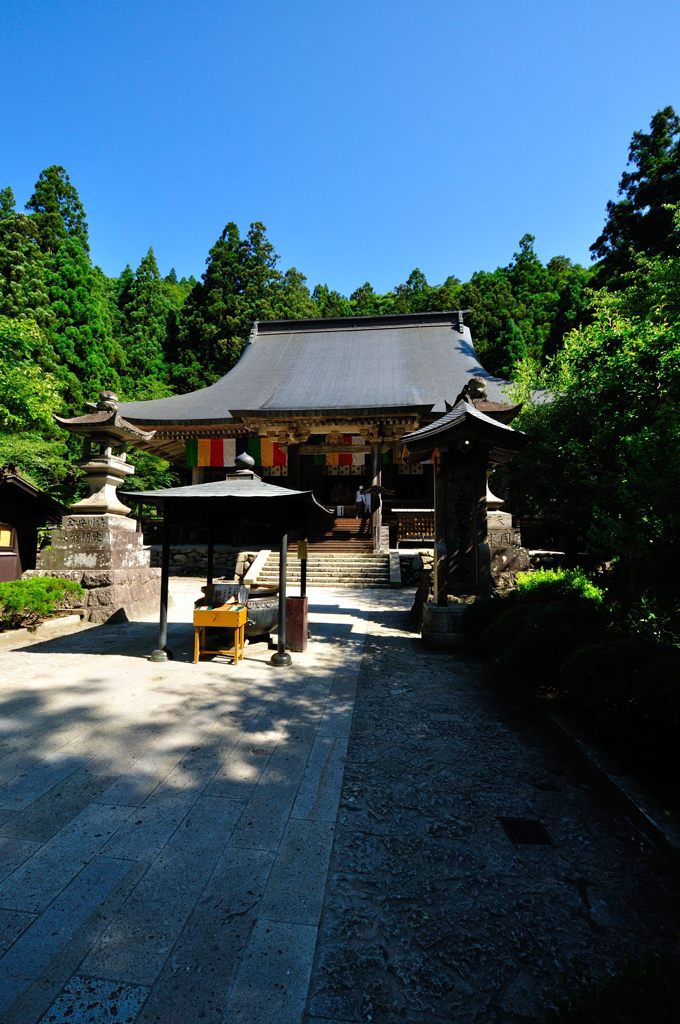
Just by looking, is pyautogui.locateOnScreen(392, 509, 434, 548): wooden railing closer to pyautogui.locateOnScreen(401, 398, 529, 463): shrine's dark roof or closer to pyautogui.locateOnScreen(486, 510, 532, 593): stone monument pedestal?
pyautogui.locateOnScreen(486, 510, 532, 593): stone monument pedestal

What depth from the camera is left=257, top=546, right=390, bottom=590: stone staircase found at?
45.8ft

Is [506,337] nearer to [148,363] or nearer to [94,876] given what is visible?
[148,363]

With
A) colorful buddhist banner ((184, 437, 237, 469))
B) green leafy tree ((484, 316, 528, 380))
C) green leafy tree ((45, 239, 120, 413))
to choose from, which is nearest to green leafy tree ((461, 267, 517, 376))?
green leafy tree ((484, 316, 528, 380))

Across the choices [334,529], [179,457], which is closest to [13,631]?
[334,529]

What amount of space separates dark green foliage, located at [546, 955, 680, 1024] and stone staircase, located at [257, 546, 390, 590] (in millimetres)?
11954

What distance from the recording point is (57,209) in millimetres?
34781

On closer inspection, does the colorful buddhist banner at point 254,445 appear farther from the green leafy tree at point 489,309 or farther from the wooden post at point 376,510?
the green leafy tree at point 489,309

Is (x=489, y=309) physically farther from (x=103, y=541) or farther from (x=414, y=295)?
(x=103, y=541)

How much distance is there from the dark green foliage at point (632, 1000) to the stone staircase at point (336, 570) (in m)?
12.0

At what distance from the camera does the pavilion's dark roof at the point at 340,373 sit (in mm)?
18219

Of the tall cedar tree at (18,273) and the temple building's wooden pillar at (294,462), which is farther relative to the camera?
the tall cedar tree at (18,273)

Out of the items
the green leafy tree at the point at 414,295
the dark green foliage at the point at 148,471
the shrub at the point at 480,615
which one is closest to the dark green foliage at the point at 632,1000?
the shrub at the point at 480,615

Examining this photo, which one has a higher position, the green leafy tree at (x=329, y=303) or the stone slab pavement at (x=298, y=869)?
the green leafy tree at (x=329, y=303)

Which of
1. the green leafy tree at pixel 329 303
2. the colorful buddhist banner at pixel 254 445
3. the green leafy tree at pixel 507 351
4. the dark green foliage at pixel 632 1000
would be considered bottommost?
the dark green foliage at pixel 632 1000
